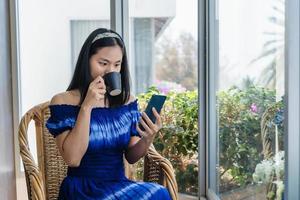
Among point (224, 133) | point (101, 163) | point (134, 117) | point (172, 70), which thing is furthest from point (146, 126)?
point (172, 70)

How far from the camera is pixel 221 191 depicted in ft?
8.05

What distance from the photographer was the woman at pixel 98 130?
1.48m

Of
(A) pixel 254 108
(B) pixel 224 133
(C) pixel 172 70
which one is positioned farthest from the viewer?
(C) pixel 172 70

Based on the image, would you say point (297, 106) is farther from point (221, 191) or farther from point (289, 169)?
point (221, 191)

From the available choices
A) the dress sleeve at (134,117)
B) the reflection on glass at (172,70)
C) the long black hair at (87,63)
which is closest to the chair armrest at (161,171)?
the dress sleeve at (134,117)

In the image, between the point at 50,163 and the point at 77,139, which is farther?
the point at 50,163

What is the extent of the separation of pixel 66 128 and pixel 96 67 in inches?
10.2

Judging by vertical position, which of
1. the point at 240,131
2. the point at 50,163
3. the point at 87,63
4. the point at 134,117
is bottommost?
the point at 50,163

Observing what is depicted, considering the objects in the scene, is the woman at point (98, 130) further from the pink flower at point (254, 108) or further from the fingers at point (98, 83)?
the pink flower at point (254, 108)

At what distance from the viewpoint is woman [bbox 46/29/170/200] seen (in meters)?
1.48

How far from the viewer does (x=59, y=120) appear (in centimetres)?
154

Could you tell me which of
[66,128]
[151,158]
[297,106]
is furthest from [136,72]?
[297,106]

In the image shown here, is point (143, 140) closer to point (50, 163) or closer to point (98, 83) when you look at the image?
point (98, 83)

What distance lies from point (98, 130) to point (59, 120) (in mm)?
150
